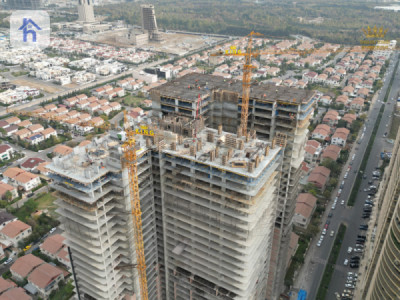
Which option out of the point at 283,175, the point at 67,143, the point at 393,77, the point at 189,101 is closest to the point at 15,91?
the point at 67,143

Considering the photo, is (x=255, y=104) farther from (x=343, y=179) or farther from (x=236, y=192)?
(x=343, y=179)

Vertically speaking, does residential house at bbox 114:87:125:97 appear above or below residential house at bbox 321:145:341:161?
above

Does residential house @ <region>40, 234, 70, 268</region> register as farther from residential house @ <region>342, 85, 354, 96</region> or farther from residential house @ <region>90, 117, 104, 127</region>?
residential house @ <region>342, 85, 354, 96</region>

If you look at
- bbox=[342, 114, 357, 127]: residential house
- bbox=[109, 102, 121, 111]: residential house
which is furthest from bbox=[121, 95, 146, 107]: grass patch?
bbox=[342, 114, 357, 127]: residential house

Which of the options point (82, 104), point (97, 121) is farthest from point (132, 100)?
point (97, 121)

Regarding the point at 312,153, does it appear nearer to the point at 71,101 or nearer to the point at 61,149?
the point at 61,149
